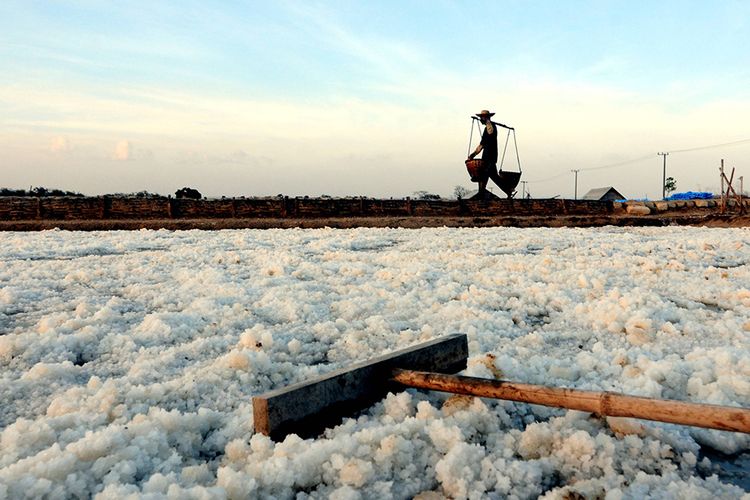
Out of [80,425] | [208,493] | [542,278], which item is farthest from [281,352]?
[542,278]

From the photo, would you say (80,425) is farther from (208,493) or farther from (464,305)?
(464,305)

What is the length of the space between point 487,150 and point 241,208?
42.3ft

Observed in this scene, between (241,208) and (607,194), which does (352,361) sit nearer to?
(241,208)

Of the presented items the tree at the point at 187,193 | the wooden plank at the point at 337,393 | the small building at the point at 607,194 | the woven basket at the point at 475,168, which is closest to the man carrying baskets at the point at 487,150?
the woven basket at the point at 475,168

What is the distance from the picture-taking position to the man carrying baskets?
85.0 ft

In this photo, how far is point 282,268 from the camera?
647cm

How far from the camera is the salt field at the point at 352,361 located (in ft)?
6.72

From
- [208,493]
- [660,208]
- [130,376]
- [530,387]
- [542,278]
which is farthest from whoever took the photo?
[660,208]

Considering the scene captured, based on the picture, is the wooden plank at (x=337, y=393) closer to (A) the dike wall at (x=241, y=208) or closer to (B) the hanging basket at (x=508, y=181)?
(A) the dike wall at (x=241, y=208)

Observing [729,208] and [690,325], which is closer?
[690,325]

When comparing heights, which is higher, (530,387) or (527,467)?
(530,387)

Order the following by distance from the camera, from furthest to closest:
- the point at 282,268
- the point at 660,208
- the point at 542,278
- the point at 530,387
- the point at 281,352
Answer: the point at 660,208 < the point at 282,268 < the point at 542,278 < the point at 281,352 < the point at 530,387

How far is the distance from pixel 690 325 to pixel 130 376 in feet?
13.6

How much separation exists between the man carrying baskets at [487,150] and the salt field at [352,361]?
2043 centimetres
